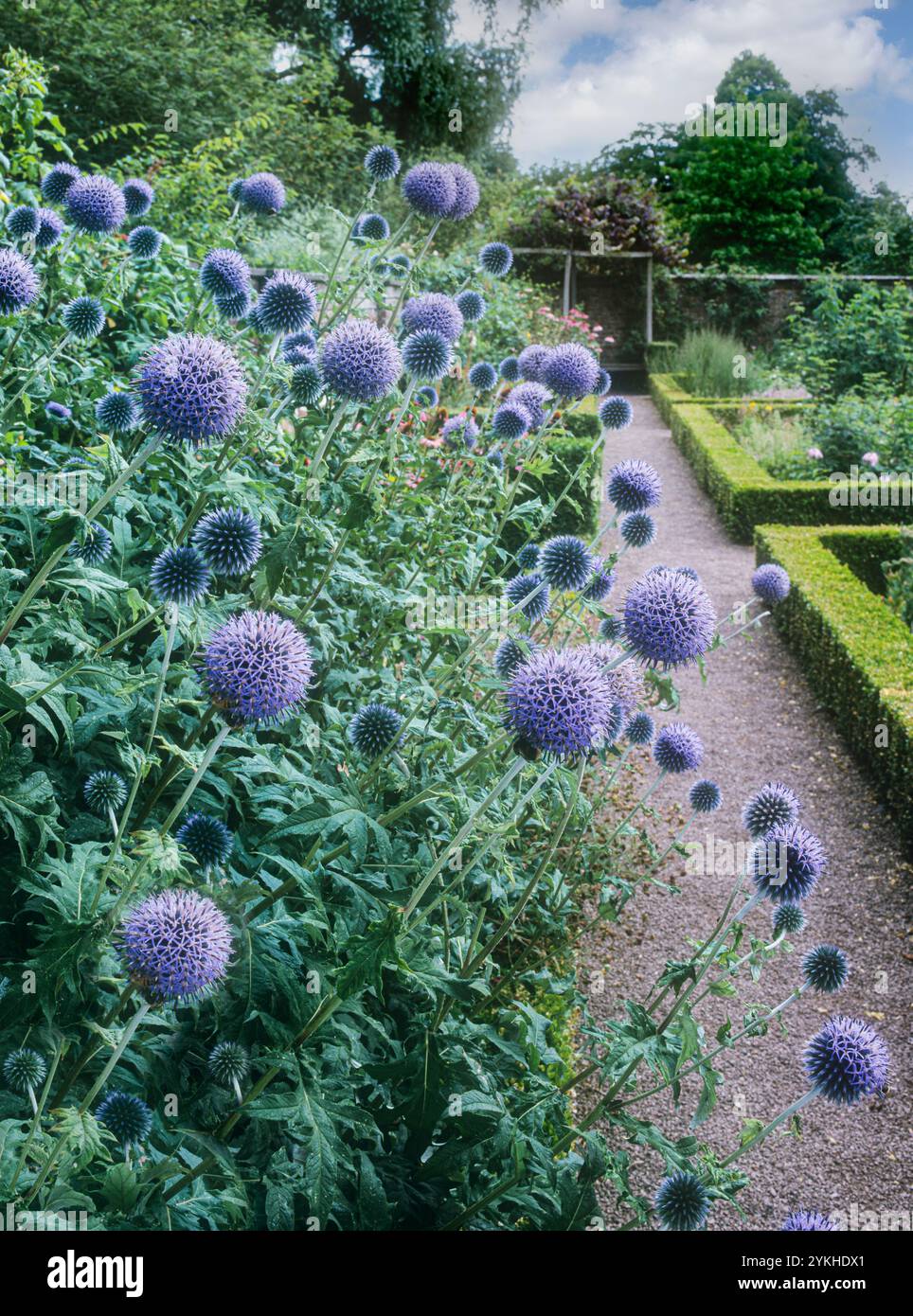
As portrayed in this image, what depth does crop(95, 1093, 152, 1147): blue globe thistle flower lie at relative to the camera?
6.14ft

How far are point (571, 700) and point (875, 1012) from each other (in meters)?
3.07

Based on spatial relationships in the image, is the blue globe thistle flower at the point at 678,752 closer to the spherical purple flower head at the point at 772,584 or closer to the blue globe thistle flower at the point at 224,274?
the spherical purple flower head at the point at 772,584

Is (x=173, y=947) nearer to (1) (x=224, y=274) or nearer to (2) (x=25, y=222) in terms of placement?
(1) (x=224, y=274)

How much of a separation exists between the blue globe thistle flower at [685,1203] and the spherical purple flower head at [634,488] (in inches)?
86.0

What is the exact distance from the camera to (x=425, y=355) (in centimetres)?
365

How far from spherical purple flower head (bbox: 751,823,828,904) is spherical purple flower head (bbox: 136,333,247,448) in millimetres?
1748

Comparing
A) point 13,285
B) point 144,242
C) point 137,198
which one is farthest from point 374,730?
point 137,198

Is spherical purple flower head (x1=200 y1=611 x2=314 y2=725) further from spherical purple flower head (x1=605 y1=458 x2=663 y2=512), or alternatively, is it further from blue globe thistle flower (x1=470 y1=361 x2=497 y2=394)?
blue globe thistle flower (x1=470 y1=361 x2=497 y2=394)

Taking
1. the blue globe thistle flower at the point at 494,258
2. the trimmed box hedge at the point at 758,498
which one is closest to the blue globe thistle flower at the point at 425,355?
the blue globe thistle flower at the point at 494,258

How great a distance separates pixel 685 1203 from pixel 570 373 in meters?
2.78

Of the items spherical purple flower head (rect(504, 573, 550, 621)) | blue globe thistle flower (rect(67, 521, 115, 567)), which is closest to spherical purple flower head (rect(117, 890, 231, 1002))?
blue globe thistle flower (rect(67, 521, 115, 567))

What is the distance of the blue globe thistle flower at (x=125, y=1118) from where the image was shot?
1871mm
